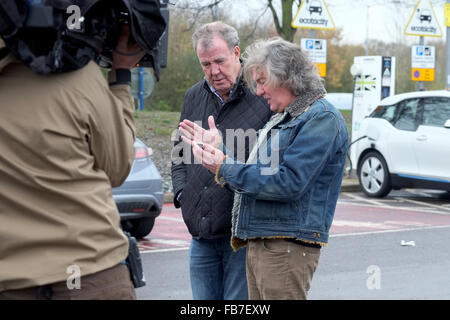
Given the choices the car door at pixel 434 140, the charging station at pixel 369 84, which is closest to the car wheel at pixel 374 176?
the car door at pixel 434 140

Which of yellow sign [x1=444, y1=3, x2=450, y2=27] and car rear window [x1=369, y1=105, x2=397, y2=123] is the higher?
yellow sign [x1=444, y1=3, x2=450, y2=27]

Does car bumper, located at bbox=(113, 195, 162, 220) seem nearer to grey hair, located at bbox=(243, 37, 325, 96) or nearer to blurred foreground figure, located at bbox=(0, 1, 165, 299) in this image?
grey hair, located at bbox=(243, 37, 325, 96)

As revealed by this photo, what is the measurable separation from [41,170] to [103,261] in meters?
0.35

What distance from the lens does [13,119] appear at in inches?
88.3

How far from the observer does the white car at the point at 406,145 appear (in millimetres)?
12234

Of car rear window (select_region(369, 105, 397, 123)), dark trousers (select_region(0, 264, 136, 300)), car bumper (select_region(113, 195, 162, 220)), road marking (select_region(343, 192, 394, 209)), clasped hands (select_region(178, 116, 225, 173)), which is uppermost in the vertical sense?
clasped hands (select_region(178, 116, 225, 173))

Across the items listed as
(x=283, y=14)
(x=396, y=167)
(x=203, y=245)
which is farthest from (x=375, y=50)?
(x=203, y=245)

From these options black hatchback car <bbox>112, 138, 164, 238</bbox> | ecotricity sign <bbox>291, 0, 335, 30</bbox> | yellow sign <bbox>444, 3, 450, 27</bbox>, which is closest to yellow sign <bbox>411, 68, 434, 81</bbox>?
yellow sign <bbox>444, 3, 450, 27</bbox>

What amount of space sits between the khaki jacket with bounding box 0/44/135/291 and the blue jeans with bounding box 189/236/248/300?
5.03ft

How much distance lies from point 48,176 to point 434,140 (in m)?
10.7

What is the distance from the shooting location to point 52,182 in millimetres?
2252

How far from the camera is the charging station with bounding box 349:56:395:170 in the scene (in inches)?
654

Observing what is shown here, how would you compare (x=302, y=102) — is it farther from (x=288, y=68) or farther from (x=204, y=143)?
(x=204, y=143)

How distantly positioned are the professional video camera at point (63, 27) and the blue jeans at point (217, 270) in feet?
5.37
